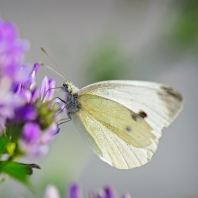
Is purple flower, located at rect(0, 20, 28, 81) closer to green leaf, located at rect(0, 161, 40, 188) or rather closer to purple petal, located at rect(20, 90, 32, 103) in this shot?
purple petal, located at rect(20, 90, 32, 103)

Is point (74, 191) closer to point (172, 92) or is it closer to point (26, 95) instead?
point (26, 95)

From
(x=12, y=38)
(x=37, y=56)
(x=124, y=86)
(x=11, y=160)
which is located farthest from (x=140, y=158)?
(x=37, y=56)

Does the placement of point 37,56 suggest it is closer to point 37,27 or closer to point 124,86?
point 37,27

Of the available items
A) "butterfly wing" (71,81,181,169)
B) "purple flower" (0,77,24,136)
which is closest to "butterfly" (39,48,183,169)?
"butterfly wing" (71,81,181,169)

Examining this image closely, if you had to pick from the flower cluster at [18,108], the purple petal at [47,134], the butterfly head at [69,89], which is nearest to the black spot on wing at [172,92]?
the butterfly head at [69,89]

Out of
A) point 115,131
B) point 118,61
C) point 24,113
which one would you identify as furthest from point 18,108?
point 118,61
